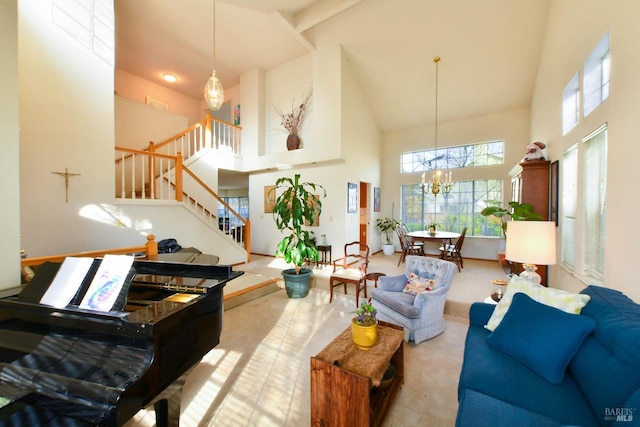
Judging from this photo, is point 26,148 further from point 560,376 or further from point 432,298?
point 560,376

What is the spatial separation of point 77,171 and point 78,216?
62 cm

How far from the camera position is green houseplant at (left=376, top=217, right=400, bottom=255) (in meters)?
6.79

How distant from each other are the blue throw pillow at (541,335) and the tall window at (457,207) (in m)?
5.05

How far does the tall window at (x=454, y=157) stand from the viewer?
5.93 m

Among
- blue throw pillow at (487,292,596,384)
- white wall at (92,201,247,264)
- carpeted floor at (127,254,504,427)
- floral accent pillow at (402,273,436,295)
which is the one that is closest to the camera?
blue throw pillow at (487,292,596,384)

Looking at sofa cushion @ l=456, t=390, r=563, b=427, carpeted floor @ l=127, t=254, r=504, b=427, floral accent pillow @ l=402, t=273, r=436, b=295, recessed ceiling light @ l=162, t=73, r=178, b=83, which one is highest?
recessed ceiling light @ l=162, t=73, r=178, b=83

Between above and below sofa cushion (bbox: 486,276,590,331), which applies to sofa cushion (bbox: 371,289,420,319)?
below

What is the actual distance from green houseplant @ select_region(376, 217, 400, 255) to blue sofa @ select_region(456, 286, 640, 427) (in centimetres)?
524

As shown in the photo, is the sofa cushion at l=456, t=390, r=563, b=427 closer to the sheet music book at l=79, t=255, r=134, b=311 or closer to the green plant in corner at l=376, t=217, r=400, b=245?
the sheet music book at l=79, t=255, r=134, b=311

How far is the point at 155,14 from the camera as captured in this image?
4.80 metres

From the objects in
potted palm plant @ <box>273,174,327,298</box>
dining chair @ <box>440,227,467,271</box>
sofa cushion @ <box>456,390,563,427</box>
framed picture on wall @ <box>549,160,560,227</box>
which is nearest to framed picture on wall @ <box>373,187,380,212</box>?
dining chair @ <box>440,227,467,271</box>

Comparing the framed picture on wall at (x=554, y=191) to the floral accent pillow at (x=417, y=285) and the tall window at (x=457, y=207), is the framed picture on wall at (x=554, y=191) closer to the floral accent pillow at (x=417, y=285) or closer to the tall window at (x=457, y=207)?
the floral accent pillow at (x=417, y=285)

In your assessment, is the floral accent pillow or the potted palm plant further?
the potted palm plant

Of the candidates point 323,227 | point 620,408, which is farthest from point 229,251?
point 620,408
